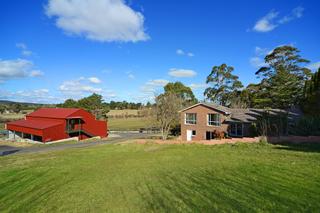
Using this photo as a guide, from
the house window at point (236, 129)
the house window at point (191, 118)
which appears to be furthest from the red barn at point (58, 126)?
the house window at point (236, 129)

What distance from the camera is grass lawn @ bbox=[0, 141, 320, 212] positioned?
6922mm

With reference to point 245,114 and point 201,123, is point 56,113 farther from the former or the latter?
point 245,114

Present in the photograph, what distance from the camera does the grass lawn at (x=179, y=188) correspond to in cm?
692

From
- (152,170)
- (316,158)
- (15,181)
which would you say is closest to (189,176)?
(152,170)

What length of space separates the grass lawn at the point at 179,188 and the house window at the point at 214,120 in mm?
21529

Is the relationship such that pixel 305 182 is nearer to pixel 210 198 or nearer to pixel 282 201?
pixel 282 201

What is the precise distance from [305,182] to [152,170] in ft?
24.1

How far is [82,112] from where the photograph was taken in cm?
4872

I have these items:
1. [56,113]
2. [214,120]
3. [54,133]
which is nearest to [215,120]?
[214,120]

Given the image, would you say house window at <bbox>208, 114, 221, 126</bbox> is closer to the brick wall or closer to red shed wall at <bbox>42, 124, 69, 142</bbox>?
the brick wall

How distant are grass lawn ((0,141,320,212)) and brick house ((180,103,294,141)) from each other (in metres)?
18.6

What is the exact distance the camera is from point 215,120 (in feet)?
118

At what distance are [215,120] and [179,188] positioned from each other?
28.5m

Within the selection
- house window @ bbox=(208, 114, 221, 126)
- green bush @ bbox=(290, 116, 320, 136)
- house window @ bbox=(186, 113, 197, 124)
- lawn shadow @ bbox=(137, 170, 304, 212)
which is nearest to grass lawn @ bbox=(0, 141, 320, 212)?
lawn shadow @ bbox=(137, 170, 304, 212)
